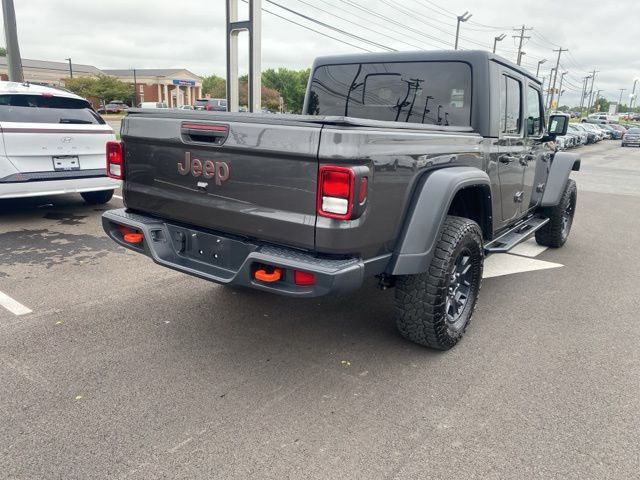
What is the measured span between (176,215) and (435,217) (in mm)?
1631

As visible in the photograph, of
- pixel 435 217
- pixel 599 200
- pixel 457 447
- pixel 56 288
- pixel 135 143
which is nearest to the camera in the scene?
pixel 457 447

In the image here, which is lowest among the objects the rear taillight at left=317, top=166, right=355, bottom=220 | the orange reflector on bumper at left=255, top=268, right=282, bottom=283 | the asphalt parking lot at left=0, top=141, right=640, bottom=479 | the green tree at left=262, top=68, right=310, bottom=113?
the asphalt parking lot at left=0, top=141, right=640, bottom=479

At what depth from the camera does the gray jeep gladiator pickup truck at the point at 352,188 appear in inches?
102

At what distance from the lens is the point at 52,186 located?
621 centimetres

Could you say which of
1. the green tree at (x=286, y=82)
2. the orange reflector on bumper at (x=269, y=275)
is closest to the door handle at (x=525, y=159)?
the orange reflector on bumper at (x=269, y=275)

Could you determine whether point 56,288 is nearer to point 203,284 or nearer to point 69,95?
point 203,284

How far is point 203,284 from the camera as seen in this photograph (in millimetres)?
4605

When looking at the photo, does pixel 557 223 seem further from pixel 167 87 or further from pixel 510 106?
pixel 167 87

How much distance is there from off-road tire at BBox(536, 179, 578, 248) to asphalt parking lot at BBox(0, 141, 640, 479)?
4.18ft

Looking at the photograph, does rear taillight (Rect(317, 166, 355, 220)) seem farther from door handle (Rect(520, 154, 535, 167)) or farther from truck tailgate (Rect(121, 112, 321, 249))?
door handle (Rect(520, 154, 535, 167))

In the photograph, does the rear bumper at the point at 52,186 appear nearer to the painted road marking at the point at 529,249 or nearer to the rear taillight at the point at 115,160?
the rear taillight at the point at 115,160

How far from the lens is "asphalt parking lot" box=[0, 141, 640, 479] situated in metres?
2.33

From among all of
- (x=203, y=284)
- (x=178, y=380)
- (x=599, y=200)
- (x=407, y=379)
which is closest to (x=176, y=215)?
(x=178, y=380)

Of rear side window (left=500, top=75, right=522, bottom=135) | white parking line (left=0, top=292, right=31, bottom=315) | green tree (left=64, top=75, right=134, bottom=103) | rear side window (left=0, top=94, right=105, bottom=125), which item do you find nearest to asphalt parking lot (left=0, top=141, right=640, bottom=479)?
white parking line (left=0, top=292, right=31, bottom=315)
